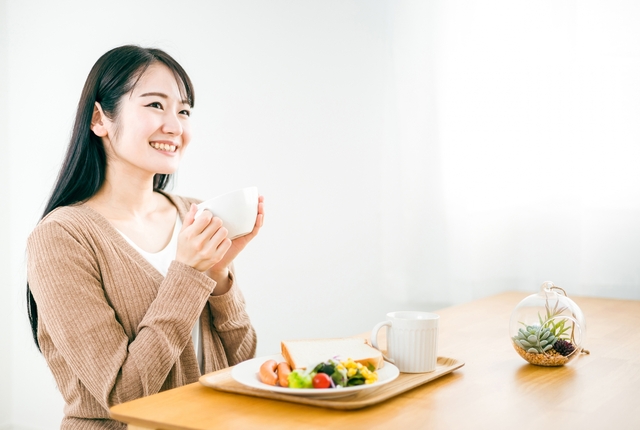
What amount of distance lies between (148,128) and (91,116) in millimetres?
124

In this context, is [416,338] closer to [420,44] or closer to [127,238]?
[127,238]

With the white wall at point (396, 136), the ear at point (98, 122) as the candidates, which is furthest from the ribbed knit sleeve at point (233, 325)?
the white wall at point (396, 136)

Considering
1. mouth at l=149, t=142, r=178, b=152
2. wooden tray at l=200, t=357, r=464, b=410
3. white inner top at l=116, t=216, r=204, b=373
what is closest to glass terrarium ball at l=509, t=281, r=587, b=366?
wooden tray at l=200, t=357, r=464, b=410

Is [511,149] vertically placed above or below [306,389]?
above

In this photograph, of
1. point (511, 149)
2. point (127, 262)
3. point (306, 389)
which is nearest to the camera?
point (306, 389)

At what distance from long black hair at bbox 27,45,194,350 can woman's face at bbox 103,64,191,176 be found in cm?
2

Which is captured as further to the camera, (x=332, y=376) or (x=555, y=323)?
(x=555, y=323)

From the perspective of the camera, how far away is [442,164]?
2037mm

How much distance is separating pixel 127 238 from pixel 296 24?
1262 mm

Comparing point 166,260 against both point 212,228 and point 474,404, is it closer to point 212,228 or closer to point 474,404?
point 212,228

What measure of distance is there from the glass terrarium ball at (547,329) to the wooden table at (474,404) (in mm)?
21

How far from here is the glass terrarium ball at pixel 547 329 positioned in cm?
106

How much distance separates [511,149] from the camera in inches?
76.8

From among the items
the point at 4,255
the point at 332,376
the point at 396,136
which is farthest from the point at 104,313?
the point at 4,255
